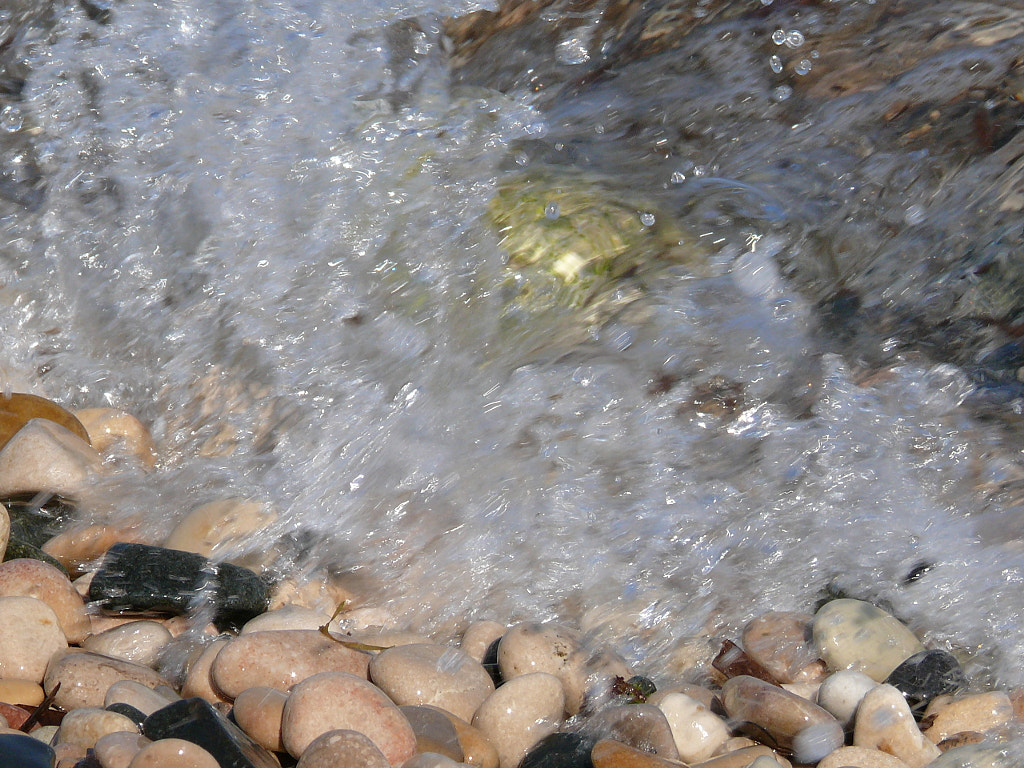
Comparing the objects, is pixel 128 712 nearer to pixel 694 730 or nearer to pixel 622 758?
pixel 622 758

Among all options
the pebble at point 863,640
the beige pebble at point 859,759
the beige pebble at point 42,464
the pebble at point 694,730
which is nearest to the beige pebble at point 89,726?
the pebble at point 694,730

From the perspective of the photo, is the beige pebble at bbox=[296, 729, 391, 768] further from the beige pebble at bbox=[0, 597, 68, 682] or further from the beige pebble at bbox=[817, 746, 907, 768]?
the beige pebble at bbox=[817, 746, 907, 768]

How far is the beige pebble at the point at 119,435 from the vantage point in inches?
117

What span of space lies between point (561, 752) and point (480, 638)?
0.42 metres

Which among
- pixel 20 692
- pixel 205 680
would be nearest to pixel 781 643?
pixel 205 680

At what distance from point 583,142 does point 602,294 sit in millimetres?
972

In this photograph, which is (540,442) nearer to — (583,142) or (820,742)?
(820,742)

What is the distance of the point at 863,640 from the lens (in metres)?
2.16

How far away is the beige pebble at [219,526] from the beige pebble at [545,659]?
88cm

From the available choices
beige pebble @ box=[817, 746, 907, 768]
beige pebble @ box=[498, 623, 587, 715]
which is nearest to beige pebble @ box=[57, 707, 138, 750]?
beige pebble @ box=[498, 623, 587, 715]

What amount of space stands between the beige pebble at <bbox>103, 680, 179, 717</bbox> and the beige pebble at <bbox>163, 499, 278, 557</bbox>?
2.27 ft

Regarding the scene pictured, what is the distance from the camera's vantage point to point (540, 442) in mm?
2748

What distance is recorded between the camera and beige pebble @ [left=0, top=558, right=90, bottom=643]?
215 centimetres

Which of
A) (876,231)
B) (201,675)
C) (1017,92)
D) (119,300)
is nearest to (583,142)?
(876,231)
